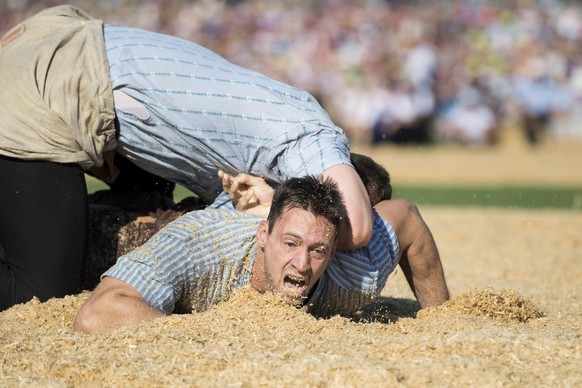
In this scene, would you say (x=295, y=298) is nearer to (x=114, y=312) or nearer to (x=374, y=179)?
(x=114, y=312)

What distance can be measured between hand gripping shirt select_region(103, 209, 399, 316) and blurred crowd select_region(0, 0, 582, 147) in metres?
14.6

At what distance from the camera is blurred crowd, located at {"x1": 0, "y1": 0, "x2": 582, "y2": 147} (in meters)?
19.2

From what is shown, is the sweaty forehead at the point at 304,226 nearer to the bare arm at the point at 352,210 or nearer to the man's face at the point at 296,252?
the man's face at the point at 296,252

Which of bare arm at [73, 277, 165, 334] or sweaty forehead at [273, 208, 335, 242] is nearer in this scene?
bare arm at [73, 277, 165, 334]

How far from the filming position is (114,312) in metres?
3.67

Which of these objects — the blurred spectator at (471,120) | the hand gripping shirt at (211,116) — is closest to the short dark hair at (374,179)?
the hand gripping shirt at (211,116)

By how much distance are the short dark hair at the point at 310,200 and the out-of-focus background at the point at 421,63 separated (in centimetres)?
1451

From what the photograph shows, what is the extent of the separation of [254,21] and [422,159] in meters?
5.64

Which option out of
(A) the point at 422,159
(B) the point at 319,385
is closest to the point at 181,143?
(B) the point at 319,385

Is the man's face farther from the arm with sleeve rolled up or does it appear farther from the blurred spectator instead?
the blurred spectator

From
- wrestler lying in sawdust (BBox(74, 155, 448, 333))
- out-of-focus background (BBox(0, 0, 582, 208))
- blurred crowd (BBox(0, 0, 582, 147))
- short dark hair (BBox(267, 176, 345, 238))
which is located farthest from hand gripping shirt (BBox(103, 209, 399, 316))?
blurred crowd (BBox(0, 0, 582, 147))

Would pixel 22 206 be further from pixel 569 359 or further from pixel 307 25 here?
pixel 307 25

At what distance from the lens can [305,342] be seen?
3.43 metres

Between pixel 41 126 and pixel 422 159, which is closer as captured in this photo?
pixel 41 126
